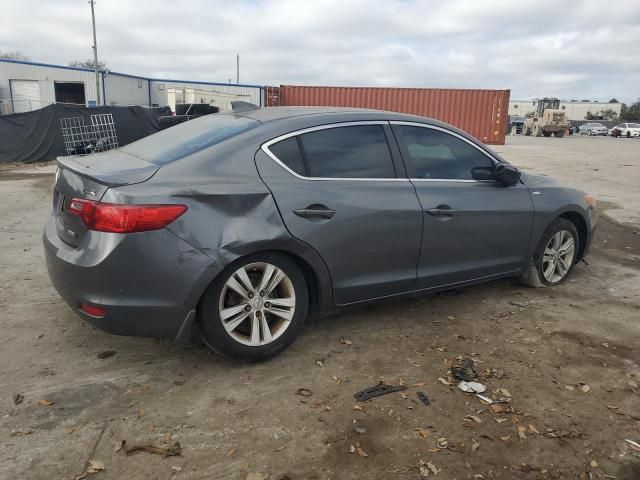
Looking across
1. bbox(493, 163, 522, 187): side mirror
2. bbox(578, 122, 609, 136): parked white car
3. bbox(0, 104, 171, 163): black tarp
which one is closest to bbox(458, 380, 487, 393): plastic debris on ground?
bbox(493, 163, 522, 187): side mirror

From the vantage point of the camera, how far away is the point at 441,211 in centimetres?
384

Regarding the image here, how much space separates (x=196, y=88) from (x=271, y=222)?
129ft

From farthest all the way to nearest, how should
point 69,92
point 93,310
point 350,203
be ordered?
point 69,92 → point 350,203 → point 93,310

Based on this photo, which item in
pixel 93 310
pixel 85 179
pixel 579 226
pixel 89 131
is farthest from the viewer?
pixel 89 131

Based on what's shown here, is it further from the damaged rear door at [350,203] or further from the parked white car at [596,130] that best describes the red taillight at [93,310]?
the parked white car at [596,130]

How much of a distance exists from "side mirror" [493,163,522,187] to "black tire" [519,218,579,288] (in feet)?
2.40

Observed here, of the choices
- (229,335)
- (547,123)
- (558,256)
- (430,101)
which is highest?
(430,101)

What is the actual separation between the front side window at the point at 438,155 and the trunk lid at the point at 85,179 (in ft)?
5.98

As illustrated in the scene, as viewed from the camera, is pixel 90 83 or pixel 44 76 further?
pixel 90 83

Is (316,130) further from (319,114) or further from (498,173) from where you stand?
(498,173)

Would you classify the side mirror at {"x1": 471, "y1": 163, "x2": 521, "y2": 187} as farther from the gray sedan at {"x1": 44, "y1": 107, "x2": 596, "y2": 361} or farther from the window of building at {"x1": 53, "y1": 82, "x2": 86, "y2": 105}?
the window of building at {"x1": 53, "y1": 82, "x2": 86, "y2": 105}

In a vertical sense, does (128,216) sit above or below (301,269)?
above

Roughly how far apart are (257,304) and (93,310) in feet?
2.99

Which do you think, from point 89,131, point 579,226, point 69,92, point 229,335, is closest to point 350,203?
point 229,335
